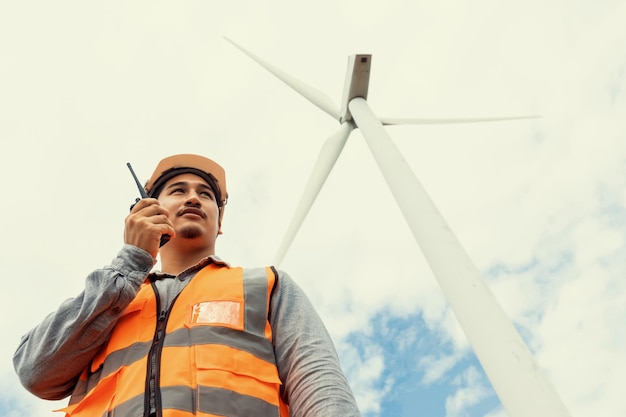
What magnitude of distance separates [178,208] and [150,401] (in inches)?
80.6

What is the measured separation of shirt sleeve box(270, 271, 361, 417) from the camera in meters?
2.93

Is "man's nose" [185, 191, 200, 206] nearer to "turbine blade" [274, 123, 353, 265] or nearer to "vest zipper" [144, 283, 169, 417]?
"vest zipper" [144, 283, 169, 417]

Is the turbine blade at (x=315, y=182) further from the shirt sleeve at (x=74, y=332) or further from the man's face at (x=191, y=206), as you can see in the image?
the shirt sleeve at (x=74, y=332)

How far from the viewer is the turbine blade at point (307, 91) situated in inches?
462

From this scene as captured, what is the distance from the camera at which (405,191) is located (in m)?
5.88

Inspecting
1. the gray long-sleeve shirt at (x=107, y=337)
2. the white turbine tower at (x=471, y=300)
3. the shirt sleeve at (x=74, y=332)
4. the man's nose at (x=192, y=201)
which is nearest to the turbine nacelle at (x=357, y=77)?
the white turbine tower at (x=471, y=300)

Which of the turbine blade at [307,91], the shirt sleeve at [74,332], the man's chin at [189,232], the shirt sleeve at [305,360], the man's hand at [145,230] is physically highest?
the turbine blade at [307,91]

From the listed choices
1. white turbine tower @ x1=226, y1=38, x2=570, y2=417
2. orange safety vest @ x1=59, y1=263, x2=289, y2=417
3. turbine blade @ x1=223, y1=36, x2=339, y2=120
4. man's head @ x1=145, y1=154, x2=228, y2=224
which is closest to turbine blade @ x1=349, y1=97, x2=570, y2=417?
white turbine tower @ x1=226, y1=38, x2=570, y2=417

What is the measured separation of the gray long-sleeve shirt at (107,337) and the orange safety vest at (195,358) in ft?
0.30

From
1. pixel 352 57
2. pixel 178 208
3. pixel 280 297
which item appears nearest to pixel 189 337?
pixel 280 297

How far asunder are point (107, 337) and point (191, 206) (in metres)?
1.43

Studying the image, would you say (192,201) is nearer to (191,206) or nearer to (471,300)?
(191,206)

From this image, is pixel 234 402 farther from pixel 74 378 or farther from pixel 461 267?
pixel 461 267

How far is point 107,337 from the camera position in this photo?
3418mm
